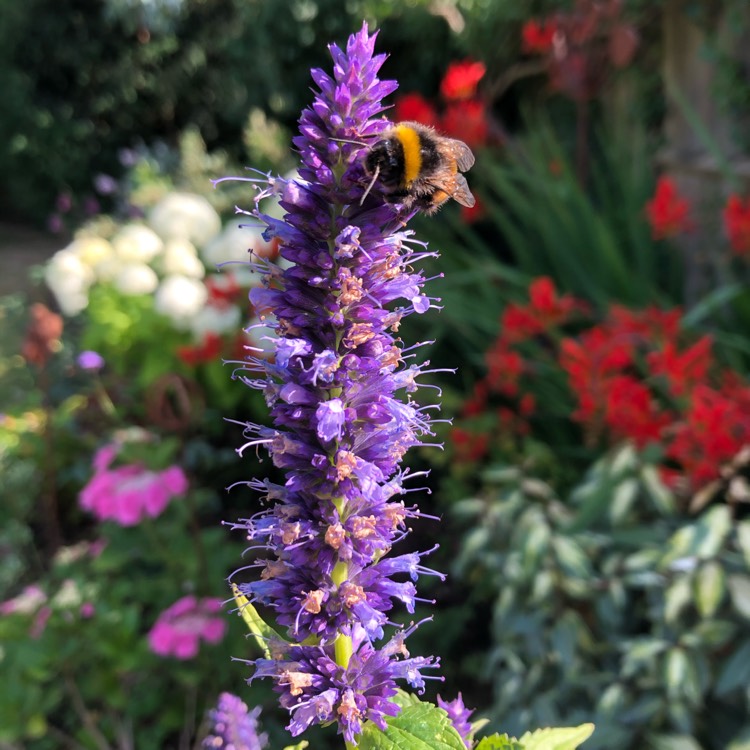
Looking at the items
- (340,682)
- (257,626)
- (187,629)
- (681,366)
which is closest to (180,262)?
(187,629)

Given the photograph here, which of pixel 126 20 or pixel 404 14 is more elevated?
pixel 126 20

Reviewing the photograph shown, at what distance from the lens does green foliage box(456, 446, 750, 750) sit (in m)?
2.24

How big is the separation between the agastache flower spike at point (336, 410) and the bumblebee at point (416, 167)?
0.08 feet

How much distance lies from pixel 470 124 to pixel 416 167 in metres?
3.40

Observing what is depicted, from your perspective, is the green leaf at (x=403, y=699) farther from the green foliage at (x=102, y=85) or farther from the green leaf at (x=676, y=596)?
the green foliage at (x=102, y=85)

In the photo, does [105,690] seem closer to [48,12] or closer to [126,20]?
[126,20]

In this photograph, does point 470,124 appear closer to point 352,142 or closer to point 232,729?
point 352,142

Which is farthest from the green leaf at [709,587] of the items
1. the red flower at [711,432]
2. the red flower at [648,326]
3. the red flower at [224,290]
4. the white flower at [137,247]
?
the white flower at [137,247]

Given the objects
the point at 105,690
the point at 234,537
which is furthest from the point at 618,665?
the point at 234,537

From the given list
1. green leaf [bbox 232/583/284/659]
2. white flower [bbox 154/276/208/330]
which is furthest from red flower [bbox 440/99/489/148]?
green leaf [bbox 232/583/284/659]

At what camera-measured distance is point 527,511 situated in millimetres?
2719

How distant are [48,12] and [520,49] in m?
8.09

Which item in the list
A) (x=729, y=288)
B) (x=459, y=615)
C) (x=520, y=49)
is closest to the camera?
(x=459, y=615)

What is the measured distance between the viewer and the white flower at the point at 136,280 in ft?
14.9
